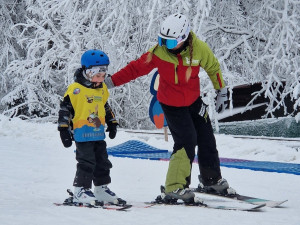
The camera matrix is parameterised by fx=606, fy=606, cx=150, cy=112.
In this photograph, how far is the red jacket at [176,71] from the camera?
4.80 metres

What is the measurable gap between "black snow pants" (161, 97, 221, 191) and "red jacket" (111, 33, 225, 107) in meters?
0.08

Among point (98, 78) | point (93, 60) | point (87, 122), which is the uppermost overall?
point (93, 60)

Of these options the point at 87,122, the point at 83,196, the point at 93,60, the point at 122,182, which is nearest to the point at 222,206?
the point at 83,196

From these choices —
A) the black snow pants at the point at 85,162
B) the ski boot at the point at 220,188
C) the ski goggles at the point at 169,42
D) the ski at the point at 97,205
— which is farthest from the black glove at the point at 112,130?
the ski boot at the point at 220,188

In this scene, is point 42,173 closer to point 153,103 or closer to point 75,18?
point 153,103

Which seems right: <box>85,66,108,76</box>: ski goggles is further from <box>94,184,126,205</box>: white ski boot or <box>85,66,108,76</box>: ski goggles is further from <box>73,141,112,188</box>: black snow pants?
<box>94,184,126,205</box>: white ski boot

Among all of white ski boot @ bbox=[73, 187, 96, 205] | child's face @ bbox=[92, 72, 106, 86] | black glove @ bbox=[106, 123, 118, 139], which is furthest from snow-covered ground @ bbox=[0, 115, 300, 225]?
child's face @ bbox=[92, 72, 106, 86]

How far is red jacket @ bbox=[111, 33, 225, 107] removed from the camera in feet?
15.8

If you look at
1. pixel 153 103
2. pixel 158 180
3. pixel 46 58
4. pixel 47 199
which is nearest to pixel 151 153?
pixel 153 103

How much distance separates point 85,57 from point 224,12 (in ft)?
23.8

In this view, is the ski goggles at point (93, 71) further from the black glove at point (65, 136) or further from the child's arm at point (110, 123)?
the black glove at point (65, 136)

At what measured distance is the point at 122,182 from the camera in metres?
6.11

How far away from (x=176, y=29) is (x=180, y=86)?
46 centimetres

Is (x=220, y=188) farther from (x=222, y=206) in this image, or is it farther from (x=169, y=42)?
(x=169, y=42)
